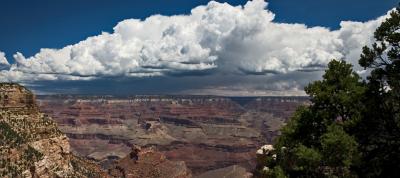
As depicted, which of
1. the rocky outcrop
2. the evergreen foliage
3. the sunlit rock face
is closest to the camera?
the evergreen foliage

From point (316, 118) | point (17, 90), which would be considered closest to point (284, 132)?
point (316, 118)

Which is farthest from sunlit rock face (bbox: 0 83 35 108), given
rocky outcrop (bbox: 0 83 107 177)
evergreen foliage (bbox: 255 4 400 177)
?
evergreen foliage (bbox: 255 4 400 177)

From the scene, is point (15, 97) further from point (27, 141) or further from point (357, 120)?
point (357, 120)

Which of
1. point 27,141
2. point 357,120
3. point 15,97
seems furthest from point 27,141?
point 357,120

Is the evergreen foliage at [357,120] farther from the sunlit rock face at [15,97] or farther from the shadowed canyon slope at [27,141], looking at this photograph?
the sunlit rock face at [15,97]

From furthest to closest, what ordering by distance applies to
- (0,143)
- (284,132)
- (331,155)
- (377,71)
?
(0,143) < (284,132) < (377,71) < (331,155)

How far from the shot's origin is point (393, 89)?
34.2m

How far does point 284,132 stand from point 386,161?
10.4 metres

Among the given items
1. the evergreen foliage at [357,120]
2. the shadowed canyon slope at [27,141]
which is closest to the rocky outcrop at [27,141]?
the shadowed canyon slope at [27,141]

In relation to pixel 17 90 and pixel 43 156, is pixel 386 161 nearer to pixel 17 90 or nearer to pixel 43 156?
pixel 43 156

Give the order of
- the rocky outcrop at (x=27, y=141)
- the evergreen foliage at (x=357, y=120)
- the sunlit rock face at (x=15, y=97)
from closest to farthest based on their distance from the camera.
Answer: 1. the evergreen foliage at (x=357, y=120)
2. the rocky outcrop at (x=27, y=141)
3. the sunlit rock face at (x=15, y=97)

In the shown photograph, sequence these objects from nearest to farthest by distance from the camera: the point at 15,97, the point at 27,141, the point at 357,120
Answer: the point at 357,120 < the point at 27,141 < the point at 15,97

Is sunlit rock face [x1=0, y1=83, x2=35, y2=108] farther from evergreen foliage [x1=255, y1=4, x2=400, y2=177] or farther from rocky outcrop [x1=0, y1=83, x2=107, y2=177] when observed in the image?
evergreen foliage [x1=255, y1=4, x2=400, y2=177]

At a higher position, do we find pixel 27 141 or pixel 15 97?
pixel 15 97
